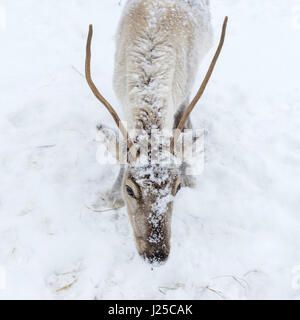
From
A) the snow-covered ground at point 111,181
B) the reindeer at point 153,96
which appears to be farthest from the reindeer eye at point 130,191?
the snow-covered ground at point 111,181

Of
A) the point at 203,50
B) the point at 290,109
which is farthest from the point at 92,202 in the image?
the point at 290,109

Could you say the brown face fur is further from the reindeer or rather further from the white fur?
the white fur

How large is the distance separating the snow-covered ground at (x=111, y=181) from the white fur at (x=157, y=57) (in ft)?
5.02

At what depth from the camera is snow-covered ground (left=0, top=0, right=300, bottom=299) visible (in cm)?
358

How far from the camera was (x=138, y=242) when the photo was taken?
300 centimetres

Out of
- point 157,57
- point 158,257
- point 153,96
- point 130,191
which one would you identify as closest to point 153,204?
point 130,191

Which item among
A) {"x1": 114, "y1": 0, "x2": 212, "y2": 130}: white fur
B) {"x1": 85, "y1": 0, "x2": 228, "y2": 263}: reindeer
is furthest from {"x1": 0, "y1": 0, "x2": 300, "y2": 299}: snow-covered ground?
{"x1": 114, "y1": 0, "x2": 212, "y2": 130}: white fur

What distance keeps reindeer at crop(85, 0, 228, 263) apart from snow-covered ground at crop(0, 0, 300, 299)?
2.06ft

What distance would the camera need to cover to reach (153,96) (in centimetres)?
315

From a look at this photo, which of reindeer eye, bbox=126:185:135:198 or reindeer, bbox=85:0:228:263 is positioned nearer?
reindeer, bbox=85:0:228:263

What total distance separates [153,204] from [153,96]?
122 centimetres

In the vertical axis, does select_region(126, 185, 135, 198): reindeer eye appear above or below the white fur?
below

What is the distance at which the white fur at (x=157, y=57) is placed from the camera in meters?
3.15
